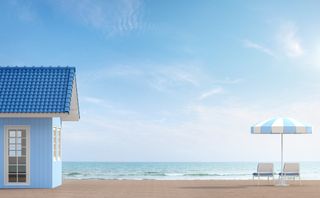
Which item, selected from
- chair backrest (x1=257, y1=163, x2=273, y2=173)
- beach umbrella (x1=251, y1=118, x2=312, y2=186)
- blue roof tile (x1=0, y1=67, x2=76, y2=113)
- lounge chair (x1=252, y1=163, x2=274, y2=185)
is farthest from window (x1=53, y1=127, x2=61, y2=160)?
chair backrest (x1=257, y1=163, x2=273, y2=173)

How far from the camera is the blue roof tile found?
73.7 feet

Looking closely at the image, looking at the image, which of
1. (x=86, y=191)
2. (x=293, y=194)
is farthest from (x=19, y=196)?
(x=293, y=194)

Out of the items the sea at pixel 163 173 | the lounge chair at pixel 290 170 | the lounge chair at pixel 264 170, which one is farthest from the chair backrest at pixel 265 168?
the sea at pixel 163 173

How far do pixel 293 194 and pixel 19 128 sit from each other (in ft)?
29.6

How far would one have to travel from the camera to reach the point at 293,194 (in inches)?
784

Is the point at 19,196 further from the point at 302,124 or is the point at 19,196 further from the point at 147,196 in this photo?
the point at 302,124

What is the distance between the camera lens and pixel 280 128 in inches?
900

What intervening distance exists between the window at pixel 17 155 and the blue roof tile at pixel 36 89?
861 millimetres

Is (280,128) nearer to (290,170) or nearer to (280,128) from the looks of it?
(280,128)

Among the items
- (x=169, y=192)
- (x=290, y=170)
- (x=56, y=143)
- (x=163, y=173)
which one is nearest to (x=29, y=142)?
(x=56, y=143)

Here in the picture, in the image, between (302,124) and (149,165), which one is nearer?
(302,124)

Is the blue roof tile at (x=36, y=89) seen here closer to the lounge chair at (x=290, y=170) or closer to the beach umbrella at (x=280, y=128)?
the beach umbrella at (x=280, y=128)

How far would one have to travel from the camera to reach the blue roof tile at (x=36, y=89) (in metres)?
22.5

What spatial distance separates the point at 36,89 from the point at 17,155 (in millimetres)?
2291
